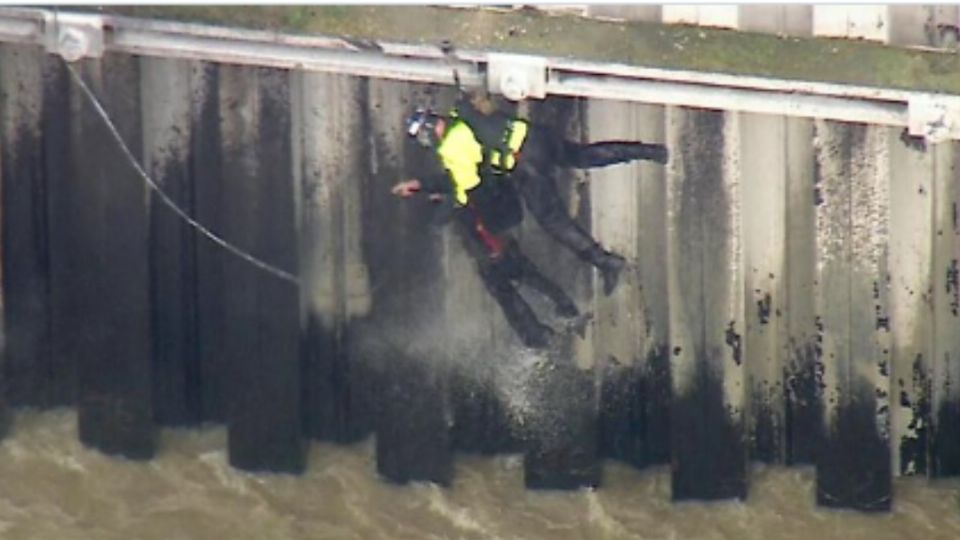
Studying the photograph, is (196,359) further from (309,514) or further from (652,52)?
(652,52)

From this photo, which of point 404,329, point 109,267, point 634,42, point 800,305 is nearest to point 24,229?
point 109,267

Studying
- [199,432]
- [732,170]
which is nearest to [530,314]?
[732,170]

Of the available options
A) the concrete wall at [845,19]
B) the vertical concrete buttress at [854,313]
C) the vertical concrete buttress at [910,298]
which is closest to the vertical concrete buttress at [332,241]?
the concrete wall at [845,19]

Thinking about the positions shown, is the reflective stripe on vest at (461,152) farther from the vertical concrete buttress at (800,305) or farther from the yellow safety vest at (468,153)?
the vertical concrete buttress at (800,305)

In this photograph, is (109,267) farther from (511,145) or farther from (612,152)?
(612,152)

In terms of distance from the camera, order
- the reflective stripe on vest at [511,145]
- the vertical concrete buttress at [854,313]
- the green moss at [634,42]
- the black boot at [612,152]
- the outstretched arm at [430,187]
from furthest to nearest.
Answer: the vertical concrete buttress at [854,313], the black boot at [612,152], the outstretched arm at [430,187], the reflective stripe on vest at [511,145], the green moss at [634,42]

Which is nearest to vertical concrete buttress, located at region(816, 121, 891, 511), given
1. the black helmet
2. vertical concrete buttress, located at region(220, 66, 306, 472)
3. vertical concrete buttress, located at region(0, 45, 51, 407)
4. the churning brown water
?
the churning brown water
